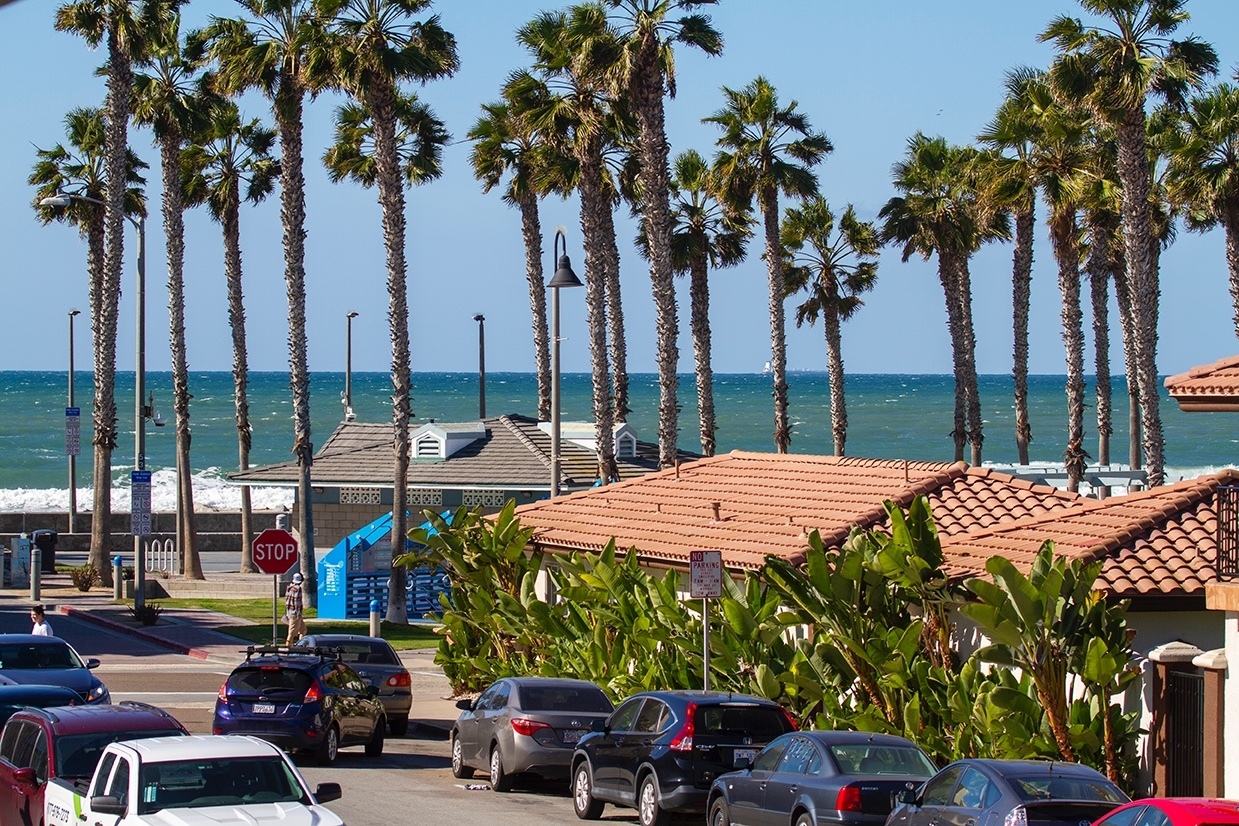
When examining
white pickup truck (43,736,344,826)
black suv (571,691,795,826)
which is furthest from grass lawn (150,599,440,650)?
white pickup truck (43,736,344,826)

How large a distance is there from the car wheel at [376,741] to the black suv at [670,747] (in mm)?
5474

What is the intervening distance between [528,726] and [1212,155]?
92.1 feet

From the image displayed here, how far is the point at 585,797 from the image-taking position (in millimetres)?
18812

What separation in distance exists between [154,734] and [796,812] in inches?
231

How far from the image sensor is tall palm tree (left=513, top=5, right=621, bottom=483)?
128 ft

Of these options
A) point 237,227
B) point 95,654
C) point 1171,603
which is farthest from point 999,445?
point 1171,603

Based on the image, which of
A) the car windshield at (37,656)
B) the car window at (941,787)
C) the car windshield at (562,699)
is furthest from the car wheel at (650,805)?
the car windshield at (37,656)

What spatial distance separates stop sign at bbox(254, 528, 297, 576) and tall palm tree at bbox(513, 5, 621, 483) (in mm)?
13443

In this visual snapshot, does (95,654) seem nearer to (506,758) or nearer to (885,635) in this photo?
(506,758)

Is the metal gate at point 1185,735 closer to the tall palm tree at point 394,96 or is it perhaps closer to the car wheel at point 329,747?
the car wheel at point 329,747

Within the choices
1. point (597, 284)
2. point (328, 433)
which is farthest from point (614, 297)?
point (328, 433)

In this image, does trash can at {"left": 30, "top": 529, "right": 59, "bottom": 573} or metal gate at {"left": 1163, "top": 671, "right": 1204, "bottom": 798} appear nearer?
metal gate at {"left": 1163, "top": 671, "right": 1204, "bottom": 798}

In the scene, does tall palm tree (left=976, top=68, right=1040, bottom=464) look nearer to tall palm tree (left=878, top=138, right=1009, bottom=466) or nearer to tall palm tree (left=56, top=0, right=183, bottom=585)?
tall palm tree (left=878, top=138, right=1009, bottom=466)

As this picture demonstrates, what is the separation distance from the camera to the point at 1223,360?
59.8ft
